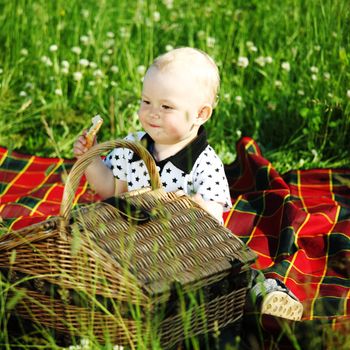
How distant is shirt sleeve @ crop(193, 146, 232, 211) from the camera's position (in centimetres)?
369

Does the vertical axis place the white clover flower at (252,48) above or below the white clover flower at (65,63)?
above

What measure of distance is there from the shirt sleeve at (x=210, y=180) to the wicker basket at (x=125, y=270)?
415 mm

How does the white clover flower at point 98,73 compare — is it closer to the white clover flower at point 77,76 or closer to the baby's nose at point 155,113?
the white clover flower at point 77,76

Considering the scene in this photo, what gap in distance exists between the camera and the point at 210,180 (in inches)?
146

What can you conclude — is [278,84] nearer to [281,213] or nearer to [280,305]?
[281,213]

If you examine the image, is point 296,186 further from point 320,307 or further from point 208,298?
point 208,298

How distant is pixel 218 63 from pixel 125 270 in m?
3.13

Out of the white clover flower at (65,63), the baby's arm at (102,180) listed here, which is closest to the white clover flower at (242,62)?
the white clover flower at (65,63)

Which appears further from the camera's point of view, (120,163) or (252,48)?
(252,48)

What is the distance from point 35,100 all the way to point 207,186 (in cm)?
225

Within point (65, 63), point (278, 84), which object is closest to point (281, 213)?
point (278, 84)

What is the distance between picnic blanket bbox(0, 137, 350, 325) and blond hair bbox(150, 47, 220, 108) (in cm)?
76

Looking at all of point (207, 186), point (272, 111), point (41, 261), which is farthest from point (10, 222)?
point (272, 111)

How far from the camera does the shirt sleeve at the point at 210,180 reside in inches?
145
